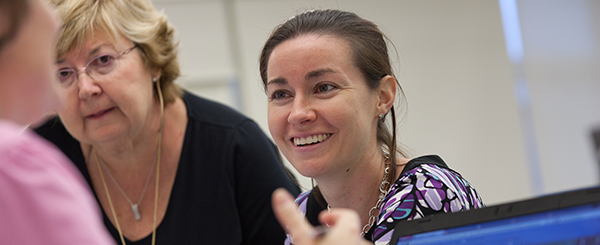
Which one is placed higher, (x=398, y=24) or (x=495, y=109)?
(x=398, y=24)

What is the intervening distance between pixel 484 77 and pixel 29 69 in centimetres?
476

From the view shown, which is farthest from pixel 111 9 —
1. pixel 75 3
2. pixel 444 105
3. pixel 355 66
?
pixel 444 105

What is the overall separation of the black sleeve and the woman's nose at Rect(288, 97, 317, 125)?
19.1 inches

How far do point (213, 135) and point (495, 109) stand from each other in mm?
3760

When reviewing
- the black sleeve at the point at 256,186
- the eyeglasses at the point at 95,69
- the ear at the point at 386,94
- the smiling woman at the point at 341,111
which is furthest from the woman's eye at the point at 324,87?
the eyeglasses at the point at 95,69

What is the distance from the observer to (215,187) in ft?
5.24

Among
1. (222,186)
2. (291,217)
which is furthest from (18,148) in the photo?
(222,186)

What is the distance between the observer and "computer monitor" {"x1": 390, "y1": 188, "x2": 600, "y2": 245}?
0.54 meters

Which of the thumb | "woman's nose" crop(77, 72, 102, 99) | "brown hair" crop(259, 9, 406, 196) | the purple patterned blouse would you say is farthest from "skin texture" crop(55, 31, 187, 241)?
the thumb

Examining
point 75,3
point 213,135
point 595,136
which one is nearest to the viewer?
point 75,3

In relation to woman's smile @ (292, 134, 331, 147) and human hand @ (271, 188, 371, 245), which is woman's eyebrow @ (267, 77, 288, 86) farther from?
human hand @ (271, 188, 371, 245)

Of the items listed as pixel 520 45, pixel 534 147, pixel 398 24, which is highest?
pixel 398 24

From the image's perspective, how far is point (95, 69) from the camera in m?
1.49

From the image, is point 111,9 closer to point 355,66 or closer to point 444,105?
point 355,66
